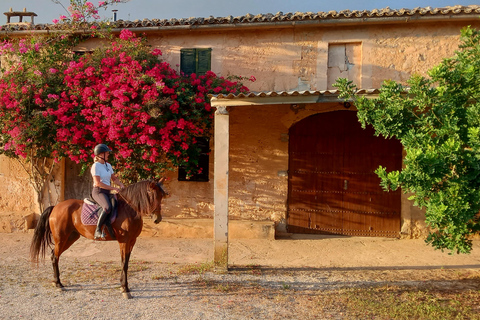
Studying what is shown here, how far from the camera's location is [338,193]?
9.27 metres

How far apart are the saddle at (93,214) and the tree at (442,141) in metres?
3.54

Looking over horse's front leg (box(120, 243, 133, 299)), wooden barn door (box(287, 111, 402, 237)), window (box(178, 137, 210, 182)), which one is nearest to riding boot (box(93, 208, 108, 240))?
horse's front leg (box(120, 243, 133, 299))

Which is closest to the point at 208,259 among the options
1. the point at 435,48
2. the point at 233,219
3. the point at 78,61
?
the point at 233,219

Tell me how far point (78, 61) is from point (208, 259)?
5631 mm

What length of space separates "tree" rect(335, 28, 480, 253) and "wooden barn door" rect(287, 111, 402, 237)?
13.5ft

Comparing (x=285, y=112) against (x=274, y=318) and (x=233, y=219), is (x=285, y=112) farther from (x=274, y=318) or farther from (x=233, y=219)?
(x=274, y=318)

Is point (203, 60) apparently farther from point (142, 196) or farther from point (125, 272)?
point (125, 272)

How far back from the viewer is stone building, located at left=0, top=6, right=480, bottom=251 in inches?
354

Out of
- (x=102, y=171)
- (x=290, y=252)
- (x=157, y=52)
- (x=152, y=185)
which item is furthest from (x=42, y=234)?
(x=157, y=52)

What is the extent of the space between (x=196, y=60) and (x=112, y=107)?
2505mm

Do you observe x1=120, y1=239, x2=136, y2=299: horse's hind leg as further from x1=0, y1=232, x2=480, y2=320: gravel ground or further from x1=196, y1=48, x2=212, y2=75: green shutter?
x1=196, y1=48, x2=212, y2=75: green shutter

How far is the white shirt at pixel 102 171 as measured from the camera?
5.36m

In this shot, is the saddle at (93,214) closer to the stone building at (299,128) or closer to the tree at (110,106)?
the tree at (110,106)

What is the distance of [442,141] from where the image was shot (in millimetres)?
4641
